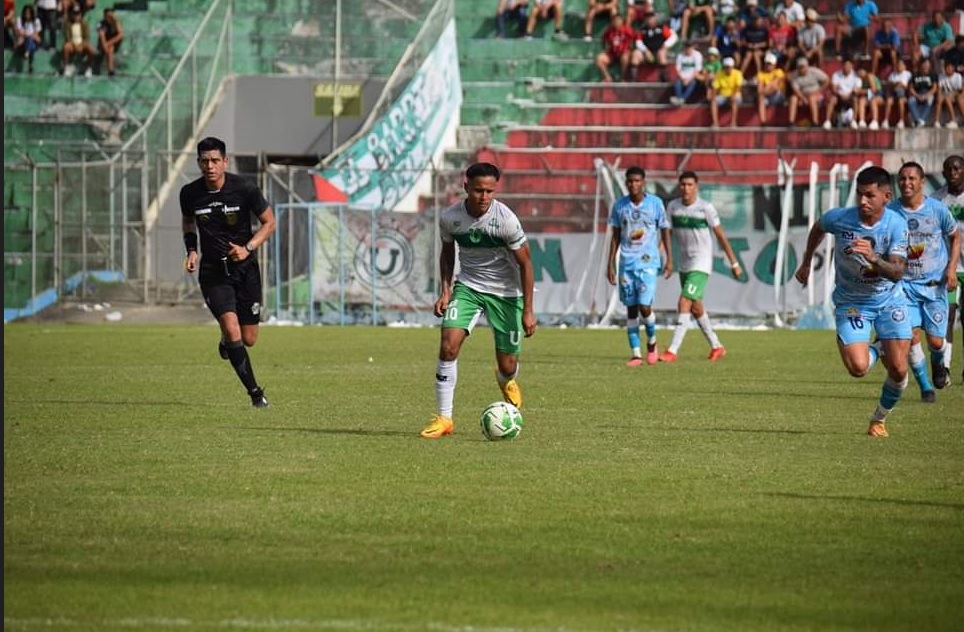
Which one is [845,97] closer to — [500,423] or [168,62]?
[168,62]

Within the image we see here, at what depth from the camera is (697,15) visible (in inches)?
1606

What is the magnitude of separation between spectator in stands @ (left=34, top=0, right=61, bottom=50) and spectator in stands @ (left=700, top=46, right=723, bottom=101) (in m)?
14.8

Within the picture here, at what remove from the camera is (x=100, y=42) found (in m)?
40.7

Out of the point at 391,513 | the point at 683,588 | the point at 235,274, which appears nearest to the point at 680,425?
the point at 235,274

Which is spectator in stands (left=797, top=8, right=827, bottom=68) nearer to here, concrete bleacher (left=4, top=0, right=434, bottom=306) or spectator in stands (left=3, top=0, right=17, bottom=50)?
concrete bleacher (left=4, top=0, right=434, bottom=306)

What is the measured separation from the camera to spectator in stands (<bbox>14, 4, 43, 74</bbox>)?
134ft

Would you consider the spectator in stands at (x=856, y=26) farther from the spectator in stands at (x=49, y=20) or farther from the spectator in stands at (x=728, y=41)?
the spectator in stands at (x=49, y=20)

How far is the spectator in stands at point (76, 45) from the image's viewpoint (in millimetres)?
40688

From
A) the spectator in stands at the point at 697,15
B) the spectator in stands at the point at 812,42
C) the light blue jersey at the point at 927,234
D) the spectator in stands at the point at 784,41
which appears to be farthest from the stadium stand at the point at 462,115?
the light blue jersey at the point at 927,234

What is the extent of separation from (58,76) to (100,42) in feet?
3.97

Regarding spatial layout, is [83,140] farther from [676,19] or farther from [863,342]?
[863,342]

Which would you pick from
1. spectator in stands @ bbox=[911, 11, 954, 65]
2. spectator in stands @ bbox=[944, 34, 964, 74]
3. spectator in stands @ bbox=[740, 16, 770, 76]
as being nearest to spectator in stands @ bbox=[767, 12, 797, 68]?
spectator in stands @ bbox=[740, 16, 770, 76]

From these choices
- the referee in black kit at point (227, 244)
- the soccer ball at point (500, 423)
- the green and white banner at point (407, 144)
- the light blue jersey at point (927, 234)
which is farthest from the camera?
the green and white banner at point (407, 144)

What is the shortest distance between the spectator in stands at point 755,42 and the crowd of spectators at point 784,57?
0.02 metres
